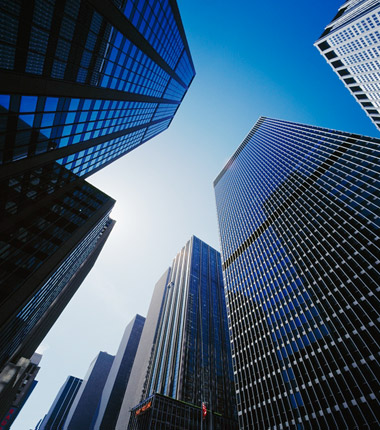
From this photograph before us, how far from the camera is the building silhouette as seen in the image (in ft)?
56.7

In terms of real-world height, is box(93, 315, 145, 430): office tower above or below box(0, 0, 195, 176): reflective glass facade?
above

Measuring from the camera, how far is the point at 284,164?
9838cm

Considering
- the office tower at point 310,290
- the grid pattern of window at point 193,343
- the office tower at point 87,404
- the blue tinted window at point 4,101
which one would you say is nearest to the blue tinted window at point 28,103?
the blue tinted window at point 4,101

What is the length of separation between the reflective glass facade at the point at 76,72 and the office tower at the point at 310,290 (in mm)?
56460

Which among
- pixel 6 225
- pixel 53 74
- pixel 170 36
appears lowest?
pixel 6 225

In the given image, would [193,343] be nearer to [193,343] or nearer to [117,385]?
[193,343]

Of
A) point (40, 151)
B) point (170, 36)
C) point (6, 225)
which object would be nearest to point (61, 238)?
point (6, 225)

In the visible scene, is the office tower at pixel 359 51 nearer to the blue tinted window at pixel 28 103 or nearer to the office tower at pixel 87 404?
the blue tinted window at pixel 28 103

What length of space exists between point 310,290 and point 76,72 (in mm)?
62600

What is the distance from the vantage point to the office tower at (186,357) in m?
70.6

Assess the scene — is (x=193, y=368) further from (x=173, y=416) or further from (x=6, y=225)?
(x=6, y=225)

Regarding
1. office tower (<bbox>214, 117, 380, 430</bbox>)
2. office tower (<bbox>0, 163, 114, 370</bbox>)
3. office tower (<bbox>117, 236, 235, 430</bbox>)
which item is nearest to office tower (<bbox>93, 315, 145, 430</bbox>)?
office tower (<bbox>117, 236, 235, 430</bbox>)

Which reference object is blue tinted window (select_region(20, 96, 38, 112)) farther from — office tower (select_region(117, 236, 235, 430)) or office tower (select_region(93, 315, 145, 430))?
office tower (select_region(93, 315, 145, 430))

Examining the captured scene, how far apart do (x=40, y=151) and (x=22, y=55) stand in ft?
31.6
